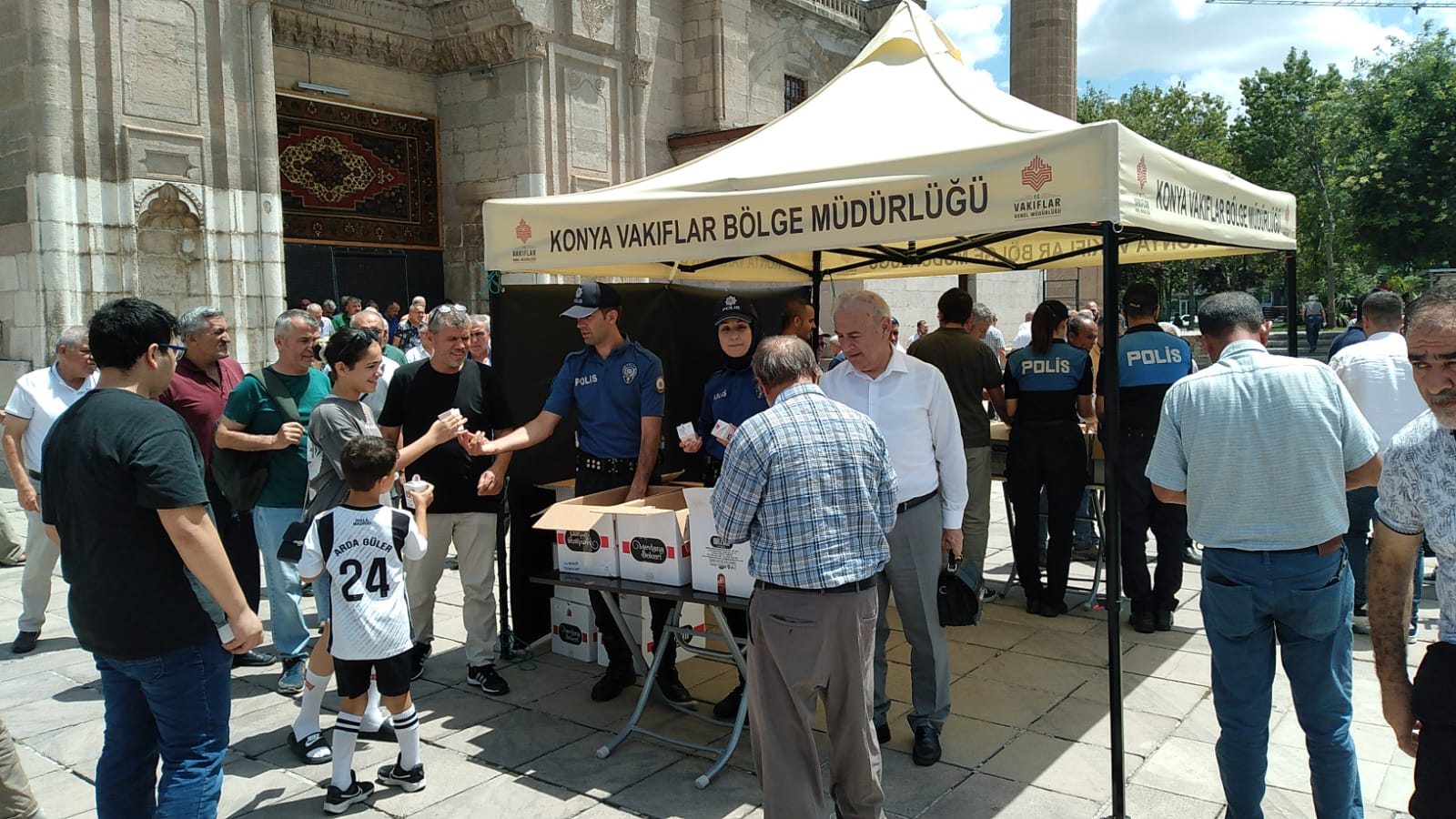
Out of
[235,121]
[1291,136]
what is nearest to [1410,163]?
[1291,136]

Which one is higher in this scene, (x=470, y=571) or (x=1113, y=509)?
(x=1113, y=509)

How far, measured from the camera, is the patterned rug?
1397 cm

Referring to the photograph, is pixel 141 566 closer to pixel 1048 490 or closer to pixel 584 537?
pixel 584 537

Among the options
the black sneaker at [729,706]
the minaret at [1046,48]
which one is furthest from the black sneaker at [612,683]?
the minaret at [1046,48]

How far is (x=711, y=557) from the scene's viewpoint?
432 cm

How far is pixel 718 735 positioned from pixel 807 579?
70.4 inches

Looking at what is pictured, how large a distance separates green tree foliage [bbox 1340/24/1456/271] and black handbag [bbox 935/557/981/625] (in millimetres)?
30600

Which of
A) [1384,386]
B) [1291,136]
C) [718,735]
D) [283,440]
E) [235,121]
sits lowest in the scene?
[718,735]

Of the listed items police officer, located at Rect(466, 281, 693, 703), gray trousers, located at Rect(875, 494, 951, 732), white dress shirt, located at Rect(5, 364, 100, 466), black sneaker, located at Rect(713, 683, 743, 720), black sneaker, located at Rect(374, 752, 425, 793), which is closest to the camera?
black sneaker, located at Rect(374, 752, 425, 793)

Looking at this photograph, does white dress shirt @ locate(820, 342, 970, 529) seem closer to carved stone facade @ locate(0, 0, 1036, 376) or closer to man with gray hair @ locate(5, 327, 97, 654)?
man with gray hair @ locate(5, 327, 97, 654)

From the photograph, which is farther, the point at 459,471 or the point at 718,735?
the point at 459,471

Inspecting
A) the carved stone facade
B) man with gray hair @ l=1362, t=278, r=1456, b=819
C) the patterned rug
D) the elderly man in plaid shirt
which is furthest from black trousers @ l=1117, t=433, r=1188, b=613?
the patterned rug

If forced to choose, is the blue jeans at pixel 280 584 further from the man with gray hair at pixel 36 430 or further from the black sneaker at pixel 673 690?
the black sneaker at pixel 673 690

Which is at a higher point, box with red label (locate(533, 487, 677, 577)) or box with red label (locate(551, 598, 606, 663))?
box with red label (locate(533, 487, 677, 577))
